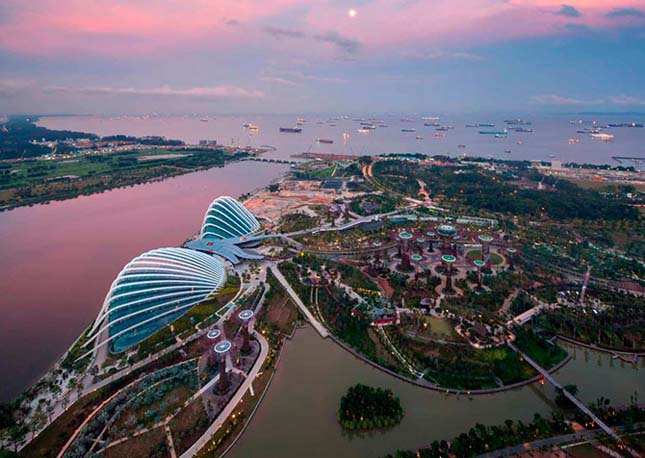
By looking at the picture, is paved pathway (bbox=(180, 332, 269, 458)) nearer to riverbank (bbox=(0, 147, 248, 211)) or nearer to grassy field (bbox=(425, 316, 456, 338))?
grassy field (bbox=(425, 316, 456, 338))

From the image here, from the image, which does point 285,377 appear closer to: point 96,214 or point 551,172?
point 96,214

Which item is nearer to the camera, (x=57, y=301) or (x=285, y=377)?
(x=285, y=377)

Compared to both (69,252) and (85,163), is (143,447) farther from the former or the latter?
(85,163)

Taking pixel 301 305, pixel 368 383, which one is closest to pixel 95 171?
pixel 301 305

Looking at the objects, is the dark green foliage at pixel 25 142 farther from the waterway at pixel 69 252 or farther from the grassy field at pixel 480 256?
the grassy field at pixel 480 256

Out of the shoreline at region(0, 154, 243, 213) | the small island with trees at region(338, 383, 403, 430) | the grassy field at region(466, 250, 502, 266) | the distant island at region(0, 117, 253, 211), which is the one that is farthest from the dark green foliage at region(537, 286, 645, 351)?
the distant island at region(0, 117, 253, 211)

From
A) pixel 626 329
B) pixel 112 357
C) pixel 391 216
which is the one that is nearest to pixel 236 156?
pixel 391 216
